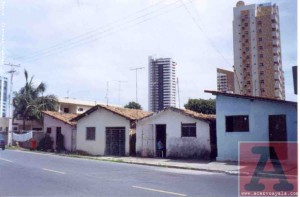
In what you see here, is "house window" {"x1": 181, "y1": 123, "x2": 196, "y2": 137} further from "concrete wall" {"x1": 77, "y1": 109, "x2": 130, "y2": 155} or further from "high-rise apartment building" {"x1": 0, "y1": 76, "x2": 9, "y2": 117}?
"high-rise apartment building" {"x1": 0, "y1": 76, "x2": 9, "y2": 117}

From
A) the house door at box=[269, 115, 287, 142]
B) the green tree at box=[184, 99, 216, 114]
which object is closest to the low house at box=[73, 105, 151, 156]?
the house door at box=[269, 115, 287, 142]

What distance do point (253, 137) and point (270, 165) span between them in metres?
2.37

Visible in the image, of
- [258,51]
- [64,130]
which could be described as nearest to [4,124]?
[64,130]

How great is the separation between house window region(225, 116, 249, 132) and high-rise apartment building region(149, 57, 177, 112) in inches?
1558

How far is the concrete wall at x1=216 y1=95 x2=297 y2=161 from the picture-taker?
58.4 ft

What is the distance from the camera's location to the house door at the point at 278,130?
1794 cm

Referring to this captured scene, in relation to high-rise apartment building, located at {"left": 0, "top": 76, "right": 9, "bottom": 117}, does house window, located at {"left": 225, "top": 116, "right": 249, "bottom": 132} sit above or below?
below

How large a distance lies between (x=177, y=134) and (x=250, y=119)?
5.26m

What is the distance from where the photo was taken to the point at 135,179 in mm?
12039

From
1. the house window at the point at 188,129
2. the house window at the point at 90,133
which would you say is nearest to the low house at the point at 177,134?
the house window at the point at 188,129

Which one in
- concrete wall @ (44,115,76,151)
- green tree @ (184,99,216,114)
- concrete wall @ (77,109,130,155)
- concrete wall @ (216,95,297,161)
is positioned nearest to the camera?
concrete wall @ (216,95,297,161)

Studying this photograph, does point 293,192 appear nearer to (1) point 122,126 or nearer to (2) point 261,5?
(1) point 122,126

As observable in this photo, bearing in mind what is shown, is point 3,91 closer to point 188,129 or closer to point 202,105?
point 188,129

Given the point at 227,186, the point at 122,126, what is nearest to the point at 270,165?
the point at 227,186
